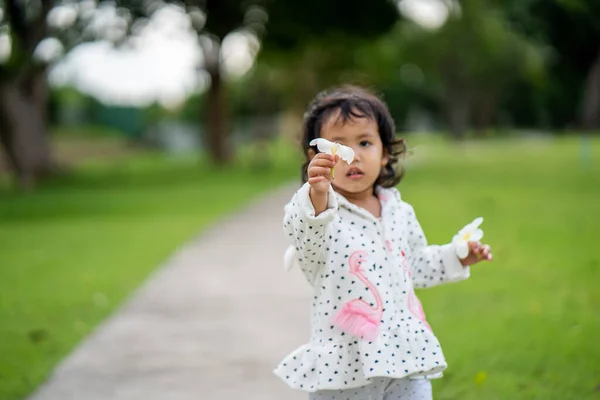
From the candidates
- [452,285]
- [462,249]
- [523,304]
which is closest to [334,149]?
[462,249]

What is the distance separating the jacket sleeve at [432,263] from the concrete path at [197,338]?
1251 millimetres

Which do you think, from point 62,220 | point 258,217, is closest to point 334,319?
point 258,217

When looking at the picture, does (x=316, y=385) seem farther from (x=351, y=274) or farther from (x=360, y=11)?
(x=360, y=11)

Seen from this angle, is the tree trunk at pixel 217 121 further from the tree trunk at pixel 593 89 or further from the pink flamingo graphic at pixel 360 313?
the pink flamingo graphic at pixel 360 313

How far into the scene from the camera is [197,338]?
5121 millimetres

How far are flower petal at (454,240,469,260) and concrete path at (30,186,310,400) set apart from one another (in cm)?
139

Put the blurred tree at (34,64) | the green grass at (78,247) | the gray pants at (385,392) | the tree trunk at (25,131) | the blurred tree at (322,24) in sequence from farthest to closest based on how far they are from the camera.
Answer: the blurred tree at (322,24) → the tree trunk at (25,131) → the blurred tree at (34,64) → the green grass at (78,247) → the gray pants at (385,392)

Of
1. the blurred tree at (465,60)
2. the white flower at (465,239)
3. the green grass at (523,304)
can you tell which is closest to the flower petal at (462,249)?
the white flower at (465,239)

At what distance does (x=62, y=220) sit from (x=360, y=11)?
11.2m

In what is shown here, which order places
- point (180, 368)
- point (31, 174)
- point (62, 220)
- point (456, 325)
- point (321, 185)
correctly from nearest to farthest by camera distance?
1. point (321, 185)
2. point (180, 368)
3. point (456, 325)
4. point (62, 220)
5. point (31, 174)

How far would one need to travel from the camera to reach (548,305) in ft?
18.4

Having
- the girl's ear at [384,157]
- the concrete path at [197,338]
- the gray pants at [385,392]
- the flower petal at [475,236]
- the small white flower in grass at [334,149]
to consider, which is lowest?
the concrete path at [197,338]

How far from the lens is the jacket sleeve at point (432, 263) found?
3010mm

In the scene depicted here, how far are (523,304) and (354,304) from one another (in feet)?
10.9
